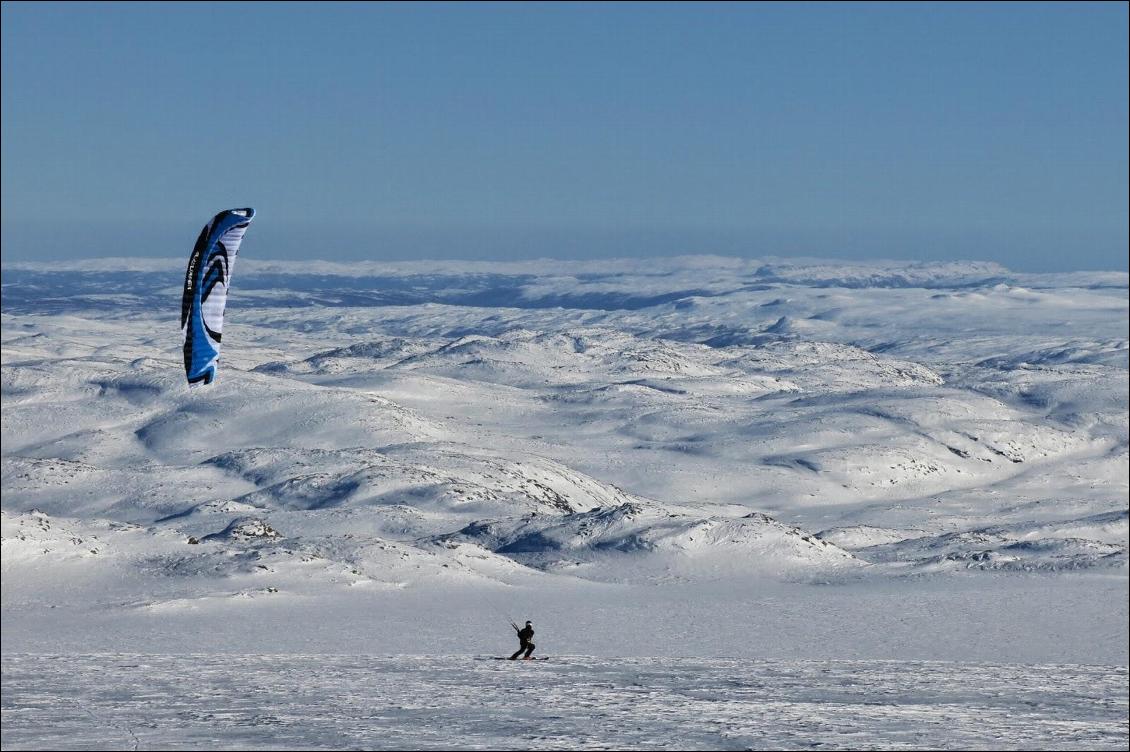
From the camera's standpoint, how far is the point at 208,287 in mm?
30953

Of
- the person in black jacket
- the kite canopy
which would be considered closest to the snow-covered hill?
the kite canopy

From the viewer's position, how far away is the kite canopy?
30250 mm

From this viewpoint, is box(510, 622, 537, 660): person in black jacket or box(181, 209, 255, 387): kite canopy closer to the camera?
box(181, 209, 255, 387): kite canopy

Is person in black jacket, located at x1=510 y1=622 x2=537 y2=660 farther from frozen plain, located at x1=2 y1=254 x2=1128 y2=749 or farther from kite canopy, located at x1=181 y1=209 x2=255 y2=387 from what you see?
kite canopy, located at x1=181 y1=209 x2=255 y2=387

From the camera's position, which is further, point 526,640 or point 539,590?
point 539,590

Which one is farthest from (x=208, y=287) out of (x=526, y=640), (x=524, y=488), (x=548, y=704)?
(x=524, y=488)

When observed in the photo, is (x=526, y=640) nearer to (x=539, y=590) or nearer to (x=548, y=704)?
(x=548, y=704)

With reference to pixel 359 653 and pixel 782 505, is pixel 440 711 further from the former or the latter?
pixel 782 505

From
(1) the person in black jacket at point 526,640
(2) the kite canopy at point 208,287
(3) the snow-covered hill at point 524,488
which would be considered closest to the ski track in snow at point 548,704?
(1) the person in black jacket at point 526,640

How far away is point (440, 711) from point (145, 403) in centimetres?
11838

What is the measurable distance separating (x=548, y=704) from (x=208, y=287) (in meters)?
12.1

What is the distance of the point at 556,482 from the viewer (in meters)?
97.6

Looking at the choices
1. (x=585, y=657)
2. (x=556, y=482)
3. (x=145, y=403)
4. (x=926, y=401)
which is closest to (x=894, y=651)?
(x=585, y=657)

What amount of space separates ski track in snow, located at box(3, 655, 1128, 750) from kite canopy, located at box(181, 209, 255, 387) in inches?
248
